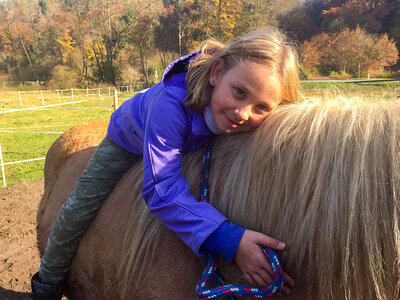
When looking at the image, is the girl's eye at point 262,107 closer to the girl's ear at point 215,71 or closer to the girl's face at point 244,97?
the girl's face at point 244,97

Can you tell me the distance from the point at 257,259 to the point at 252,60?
75 cm

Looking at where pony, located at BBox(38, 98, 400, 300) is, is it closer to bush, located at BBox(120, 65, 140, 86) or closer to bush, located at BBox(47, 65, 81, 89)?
bush, located at BBox(120, 65, 140, 86)

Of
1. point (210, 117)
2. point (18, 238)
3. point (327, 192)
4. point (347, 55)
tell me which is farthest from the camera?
point (347, 55)

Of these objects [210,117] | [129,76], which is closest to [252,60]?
[210,117]

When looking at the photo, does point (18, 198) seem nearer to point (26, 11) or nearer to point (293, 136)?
point (293, 136)

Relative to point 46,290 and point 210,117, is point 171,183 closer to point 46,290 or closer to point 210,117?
point 210,117

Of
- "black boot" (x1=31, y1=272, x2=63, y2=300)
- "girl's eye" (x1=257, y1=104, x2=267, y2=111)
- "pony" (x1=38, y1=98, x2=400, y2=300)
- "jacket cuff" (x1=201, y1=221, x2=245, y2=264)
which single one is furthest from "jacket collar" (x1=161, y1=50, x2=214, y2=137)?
"black boot" (x1=31, y1=272, x2=63, y2=300)

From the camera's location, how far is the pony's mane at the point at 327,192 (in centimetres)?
89

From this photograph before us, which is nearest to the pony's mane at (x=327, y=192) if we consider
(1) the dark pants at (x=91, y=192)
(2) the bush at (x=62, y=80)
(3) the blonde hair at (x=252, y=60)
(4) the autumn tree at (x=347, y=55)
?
(3) the blonde hair at (x=252, y=60)

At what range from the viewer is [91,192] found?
184 cm

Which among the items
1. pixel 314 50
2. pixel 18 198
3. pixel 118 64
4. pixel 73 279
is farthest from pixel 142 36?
pixel 73 279

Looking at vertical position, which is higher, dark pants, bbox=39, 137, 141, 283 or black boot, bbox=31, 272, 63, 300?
dark pants, bbox=39, 137, 141, 283

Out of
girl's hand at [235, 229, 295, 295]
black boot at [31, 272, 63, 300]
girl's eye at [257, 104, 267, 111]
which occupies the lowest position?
black boot at [31, 272, 63, 300]

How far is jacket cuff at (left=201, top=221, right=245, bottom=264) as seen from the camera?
1056 mm
